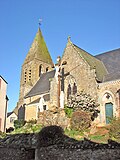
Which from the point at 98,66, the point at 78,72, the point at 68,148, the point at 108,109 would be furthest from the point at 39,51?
the point at 68,148

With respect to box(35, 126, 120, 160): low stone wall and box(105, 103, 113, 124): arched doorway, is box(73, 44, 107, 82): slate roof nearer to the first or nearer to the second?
box(105, 103, 113, 124): arched doorway

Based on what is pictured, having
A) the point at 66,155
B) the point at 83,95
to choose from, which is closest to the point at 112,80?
the point at 83,95

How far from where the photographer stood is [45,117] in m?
20.4

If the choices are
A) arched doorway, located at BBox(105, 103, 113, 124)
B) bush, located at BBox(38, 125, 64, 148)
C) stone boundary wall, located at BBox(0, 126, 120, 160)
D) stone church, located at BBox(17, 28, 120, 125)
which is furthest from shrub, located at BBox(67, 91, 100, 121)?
bush, located at BBox(38, 125, 64, 148)

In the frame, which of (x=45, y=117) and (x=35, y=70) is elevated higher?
(x=35, y=70)

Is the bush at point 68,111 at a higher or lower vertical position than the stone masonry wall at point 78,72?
lower

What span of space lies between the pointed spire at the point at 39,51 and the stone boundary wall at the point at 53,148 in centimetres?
3274

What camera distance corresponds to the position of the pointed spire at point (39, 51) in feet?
144

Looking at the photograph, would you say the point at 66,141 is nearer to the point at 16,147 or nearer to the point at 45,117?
the point at 16,147

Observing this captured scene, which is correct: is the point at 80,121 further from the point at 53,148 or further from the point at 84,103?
the point at 53,148

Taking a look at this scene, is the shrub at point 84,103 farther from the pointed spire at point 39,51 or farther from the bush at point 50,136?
the pointed spire at point 39,51

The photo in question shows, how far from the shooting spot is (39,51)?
1745 inches

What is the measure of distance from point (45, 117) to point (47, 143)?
10986mm

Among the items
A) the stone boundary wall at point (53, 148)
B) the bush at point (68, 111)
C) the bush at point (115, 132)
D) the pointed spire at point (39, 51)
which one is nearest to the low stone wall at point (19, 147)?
the stone boundary wall at point (53, 148)
